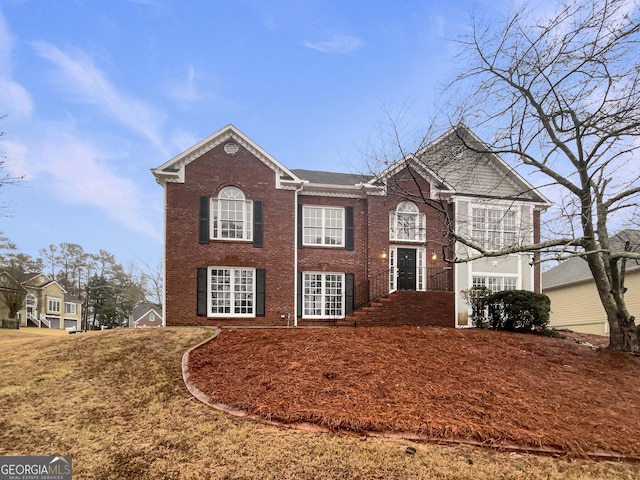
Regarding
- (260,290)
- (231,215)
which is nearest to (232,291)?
(260,290)

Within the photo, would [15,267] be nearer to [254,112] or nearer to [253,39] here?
[254,112]

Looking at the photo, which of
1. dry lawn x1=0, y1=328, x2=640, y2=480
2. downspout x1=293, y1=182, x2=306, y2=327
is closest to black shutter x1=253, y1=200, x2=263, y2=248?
downspout x1=293, y1=182, x2=306, y2=327

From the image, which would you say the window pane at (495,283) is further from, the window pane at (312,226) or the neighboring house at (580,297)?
the window pane at (312,226)

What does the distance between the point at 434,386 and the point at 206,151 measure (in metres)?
11.4

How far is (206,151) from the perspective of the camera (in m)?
14.0

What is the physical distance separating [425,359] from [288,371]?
8.90 feet

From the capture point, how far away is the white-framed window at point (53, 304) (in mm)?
38625

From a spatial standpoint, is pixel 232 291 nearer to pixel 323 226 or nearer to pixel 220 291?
pixel 220 291

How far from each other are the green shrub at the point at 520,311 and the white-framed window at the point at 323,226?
19.8 feet

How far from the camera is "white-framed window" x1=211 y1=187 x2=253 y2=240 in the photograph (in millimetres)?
13992

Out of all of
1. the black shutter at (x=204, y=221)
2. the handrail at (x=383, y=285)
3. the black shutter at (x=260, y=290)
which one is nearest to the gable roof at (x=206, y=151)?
the black shutter at (x=204, y=221)

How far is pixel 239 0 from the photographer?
9.86m

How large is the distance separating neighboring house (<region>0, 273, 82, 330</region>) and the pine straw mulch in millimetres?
32438

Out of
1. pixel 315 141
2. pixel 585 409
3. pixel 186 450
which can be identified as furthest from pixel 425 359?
pixel 315 141
